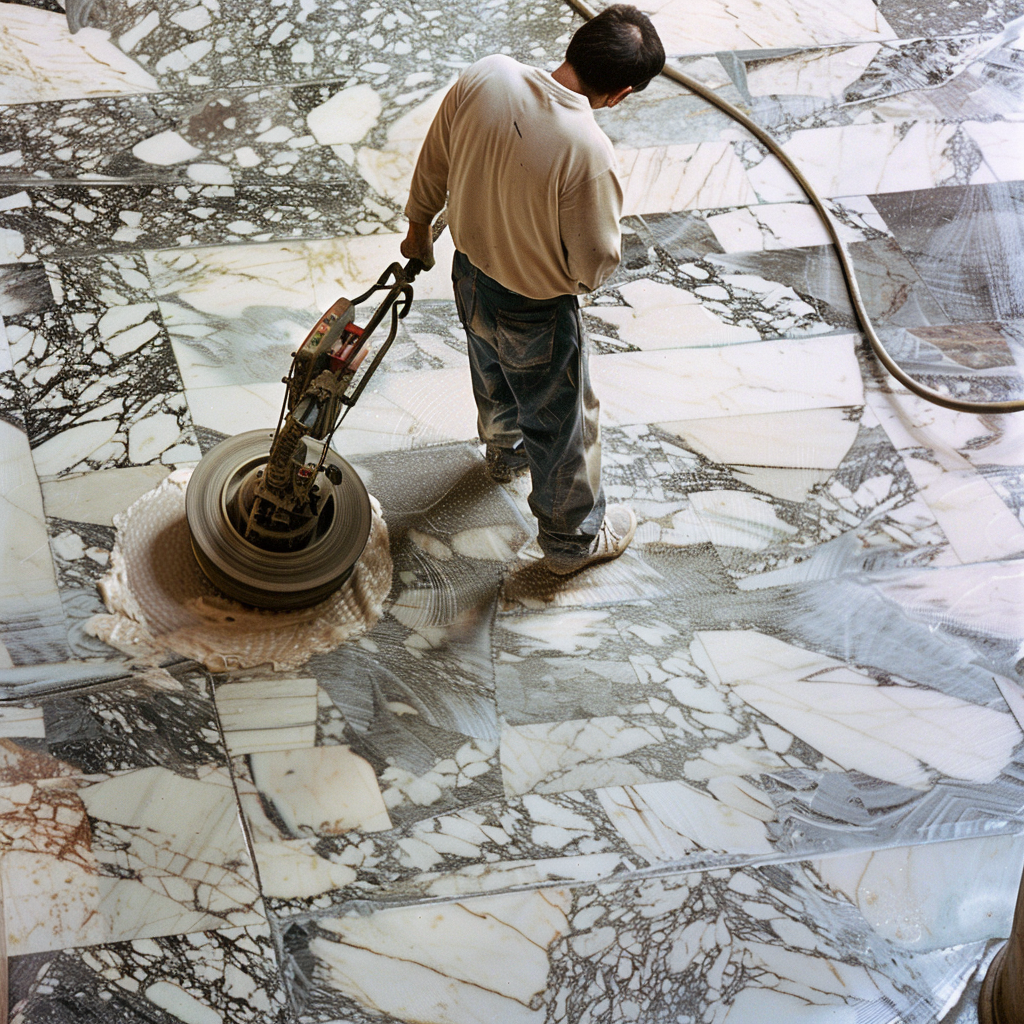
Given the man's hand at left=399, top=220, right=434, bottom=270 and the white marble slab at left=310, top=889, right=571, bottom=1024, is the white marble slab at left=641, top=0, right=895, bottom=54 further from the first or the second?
the white marble slab at left=310, top=889, right=571, bottom=1024

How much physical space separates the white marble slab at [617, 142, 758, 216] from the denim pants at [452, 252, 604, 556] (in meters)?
1.48

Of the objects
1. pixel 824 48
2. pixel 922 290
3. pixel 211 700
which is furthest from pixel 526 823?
pixel 824 48

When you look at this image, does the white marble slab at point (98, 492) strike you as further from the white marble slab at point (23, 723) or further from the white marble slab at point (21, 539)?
the white marble slab at point (23, 723)

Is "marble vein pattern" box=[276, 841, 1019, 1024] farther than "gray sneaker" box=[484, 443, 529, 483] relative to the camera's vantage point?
No

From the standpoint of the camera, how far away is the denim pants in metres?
2.47

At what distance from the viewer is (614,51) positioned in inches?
85.4

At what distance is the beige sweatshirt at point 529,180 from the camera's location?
6.92ft

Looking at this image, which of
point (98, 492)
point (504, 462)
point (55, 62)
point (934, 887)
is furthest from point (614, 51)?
point (55, 62)

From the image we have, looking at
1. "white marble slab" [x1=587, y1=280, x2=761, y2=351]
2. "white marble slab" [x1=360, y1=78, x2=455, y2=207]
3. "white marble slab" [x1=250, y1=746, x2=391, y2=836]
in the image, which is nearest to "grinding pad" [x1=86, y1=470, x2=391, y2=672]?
"white marble slab" [x1=250, y1=746, x2=391, y2=836]

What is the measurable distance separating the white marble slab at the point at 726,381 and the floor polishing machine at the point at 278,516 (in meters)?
1.02

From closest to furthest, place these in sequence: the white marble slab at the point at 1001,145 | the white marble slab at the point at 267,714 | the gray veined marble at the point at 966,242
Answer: the white marble slab at the point at 267,714, the gray veined marble at the point at 966,242, the white marble slab at the point at 1001,145

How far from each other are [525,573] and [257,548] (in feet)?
2.63

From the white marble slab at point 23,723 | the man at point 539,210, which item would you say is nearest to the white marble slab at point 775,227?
the man at point 539,210

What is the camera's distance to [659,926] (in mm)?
2514
